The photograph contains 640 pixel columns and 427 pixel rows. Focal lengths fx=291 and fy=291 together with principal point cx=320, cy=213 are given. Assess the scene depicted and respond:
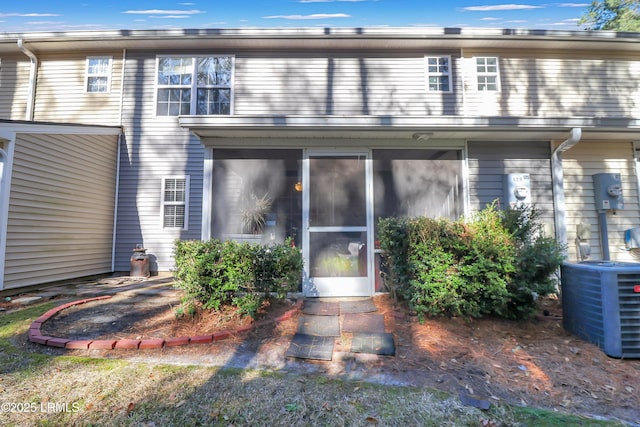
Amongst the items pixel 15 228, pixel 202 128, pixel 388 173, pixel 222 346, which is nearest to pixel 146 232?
pixel 15 228

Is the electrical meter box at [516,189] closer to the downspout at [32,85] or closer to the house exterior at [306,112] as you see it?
the house exterior at [306,112]

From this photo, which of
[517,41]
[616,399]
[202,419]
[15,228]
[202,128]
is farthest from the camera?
[517,41]

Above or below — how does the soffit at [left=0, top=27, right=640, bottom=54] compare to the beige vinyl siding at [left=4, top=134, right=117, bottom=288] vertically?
above

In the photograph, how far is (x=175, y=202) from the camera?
7496 millimetres

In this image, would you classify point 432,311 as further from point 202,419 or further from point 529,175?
point 529,175

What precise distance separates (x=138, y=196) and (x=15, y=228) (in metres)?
2.53

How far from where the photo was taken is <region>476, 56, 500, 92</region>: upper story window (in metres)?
7.63

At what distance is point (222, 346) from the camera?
3.01 metres

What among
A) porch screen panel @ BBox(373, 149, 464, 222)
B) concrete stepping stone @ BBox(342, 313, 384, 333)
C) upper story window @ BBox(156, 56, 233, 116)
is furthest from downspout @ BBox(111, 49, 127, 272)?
porch screen panel @ BBox(373, 149, 464, 222)

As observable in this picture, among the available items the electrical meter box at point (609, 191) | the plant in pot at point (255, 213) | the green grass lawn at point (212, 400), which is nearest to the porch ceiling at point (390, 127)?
the plant in pot at point (255, 213)

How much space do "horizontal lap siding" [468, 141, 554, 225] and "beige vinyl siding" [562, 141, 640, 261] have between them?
3.44ft

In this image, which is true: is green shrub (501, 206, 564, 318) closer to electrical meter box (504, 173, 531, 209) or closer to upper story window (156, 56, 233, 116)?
electrical meter box (504, 173, 531, 209)

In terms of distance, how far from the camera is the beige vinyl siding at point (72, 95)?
7863mm

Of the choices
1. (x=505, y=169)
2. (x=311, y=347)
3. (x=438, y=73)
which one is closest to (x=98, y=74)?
(x=438, y=73)
